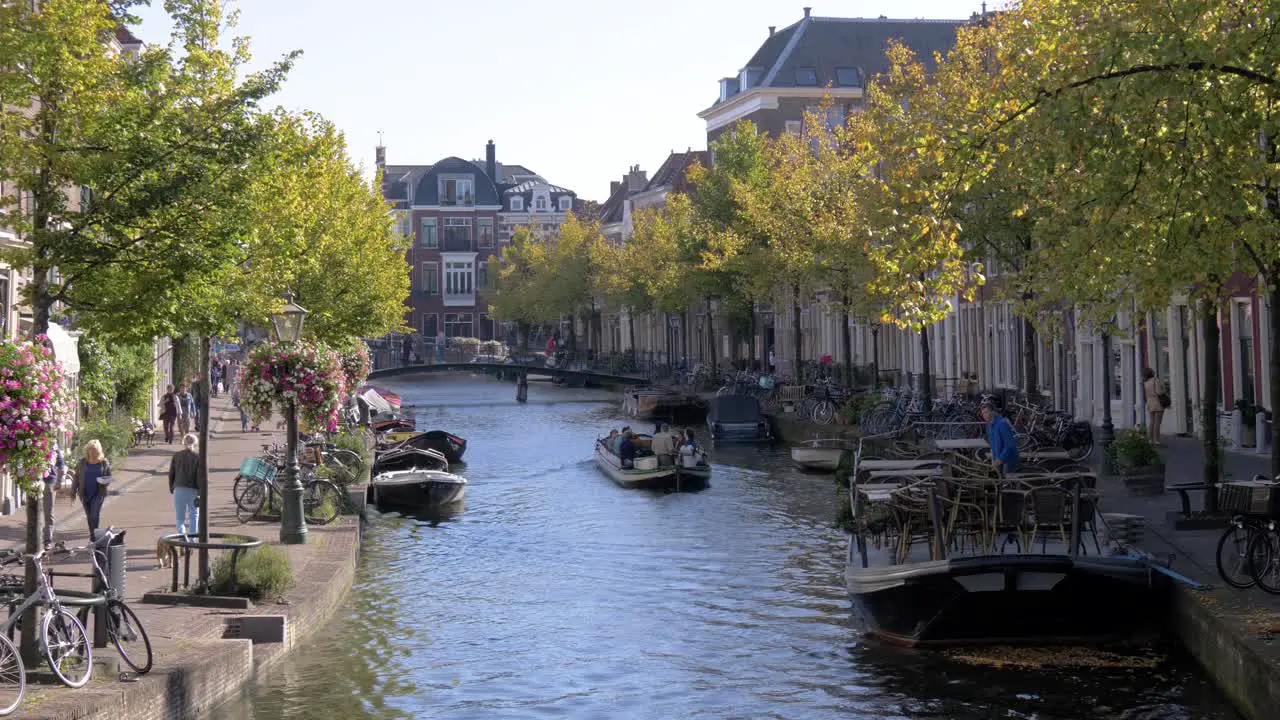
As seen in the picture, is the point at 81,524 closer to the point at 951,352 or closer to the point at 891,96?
the point at 891,96

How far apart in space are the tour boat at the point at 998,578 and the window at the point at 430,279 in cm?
11283

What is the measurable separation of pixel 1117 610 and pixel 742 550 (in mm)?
10721

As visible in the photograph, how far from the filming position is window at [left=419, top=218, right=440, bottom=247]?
13038cm

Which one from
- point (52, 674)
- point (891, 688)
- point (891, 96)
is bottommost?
point (891, 688)

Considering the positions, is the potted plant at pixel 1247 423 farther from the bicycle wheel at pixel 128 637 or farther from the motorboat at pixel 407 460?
the bicycle wheel at pixel 128 637

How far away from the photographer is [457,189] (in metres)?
132

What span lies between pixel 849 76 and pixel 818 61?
1.88 metres

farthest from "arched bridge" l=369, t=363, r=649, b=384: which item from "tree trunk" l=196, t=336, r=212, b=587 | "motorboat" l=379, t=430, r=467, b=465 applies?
"tree trunk" l=196, t=336, r=212, b=587

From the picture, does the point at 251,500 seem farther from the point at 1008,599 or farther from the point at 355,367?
the point at 1008,599

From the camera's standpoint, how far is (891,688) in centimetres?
1722

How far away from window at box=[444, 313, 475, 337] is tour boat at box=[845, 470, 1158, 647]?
113187 mm

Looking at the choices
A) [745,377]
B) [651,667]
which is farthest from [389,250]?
[651,667]

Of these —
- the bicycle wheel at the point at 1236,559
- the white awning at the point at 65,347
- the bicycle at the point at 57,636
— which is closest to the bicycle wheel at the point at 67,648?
the bicycle at the point at 57,636

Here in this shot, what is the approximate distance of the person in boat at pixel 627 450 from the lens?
39.7 meters
